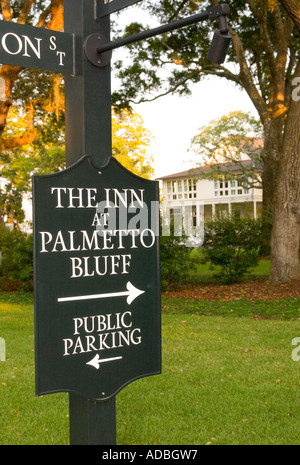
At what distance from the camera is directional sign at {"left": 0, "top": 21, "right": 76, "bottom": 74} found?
9.20 feet

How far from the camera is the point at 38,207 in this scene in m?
2.79

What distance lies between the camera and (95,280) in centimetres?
298

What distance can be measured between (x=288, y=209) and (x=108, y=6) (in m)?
10.8

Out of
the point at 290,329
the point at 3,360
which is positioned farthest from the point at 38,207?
the point at 290,329

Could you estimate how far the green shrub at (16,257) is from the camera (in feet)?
47.8

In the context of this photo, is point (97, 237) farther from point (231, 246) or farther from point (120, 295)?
point (231, 246)

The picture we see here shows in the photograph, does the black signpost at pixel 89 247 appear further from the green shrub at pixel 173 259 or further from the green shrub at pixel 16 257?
the green shrub at pixel 16 257

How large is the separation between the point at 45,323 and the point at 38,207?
0.60m

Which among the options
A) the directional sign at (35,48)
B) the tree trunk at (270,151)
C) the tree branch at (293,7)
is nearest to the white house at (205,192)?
the tree trunk at (270,151)

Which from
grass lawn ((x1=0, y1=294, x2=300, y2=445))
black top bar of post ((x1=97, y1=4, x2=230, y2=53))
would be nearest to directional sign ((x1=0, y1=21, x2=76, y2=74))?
black top bar of post ((x1=97, y1=4, x2=230, y2=53))

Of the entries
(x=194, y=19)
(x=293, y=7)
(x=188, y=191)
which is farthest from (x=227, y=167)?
(x=194, y=19)

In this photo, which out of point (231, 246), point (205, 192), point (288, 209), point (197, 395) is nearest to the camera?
point (197, 395)

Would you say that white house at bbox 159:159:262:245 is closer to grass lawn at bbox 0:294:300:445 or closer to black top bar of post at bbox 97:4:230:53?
grass lawn at bbox 0:294:300:445
